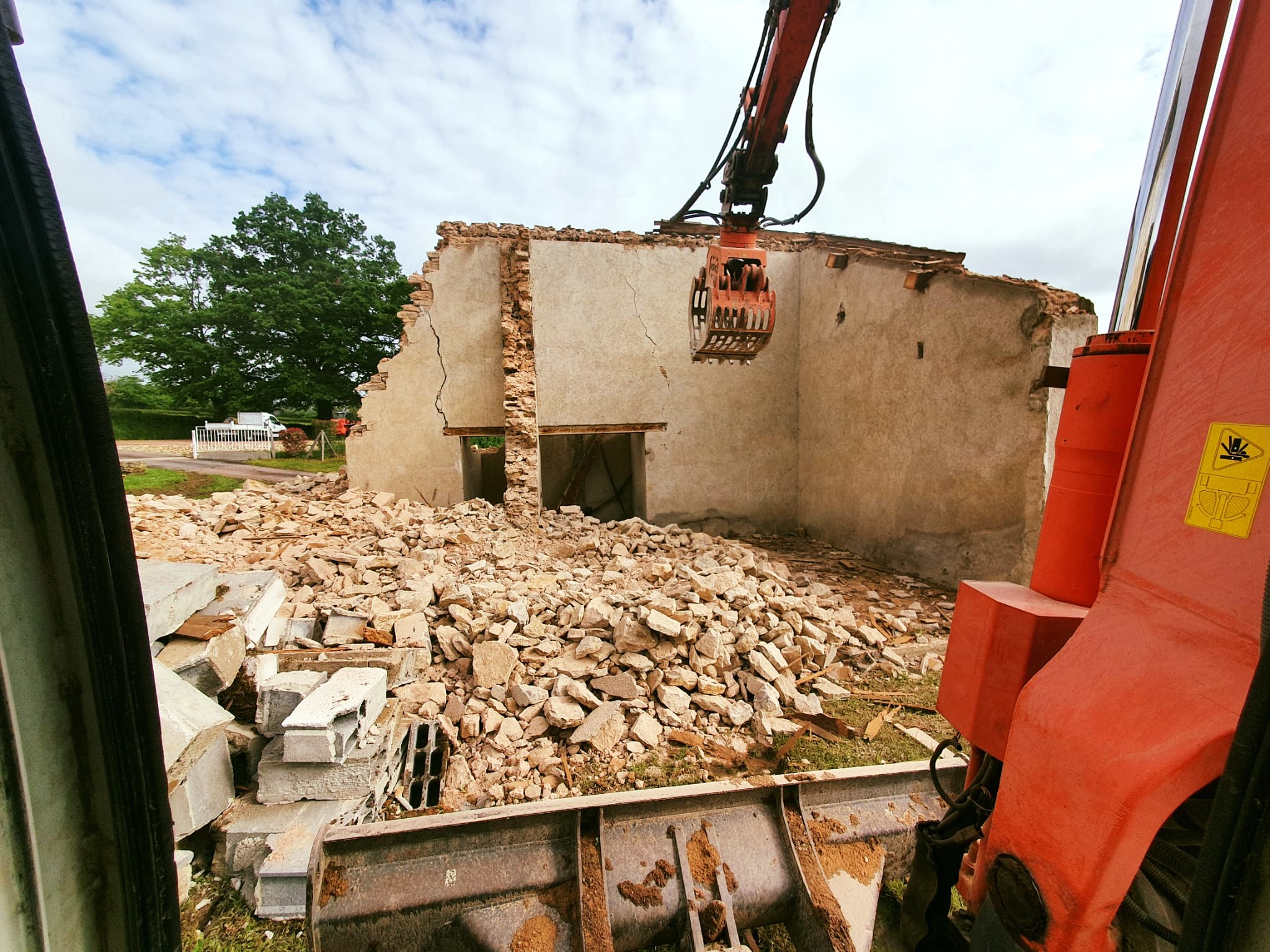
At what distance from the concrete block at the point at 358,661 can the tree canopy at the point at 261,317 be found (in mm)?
19616

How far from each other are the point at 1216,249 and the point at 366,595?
514 centimetres

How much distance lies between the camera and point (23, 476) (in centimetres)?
65

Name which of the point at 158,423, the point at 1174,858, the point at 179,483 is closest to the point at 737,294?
the point at 1174,858

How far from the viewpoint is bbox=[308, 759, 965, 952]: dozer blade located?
5.01ft

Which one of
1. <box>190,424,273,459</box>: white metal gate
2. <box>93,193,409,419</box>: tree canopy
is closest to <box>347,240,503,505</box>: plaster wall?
<box>190,424,273,459</box>: white metal gate

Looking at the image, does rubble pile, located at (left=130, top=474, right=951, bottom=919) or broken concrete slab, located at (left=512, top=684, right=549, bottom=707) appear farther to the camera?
broken concrete slab, located at (left=512, top=684, right=549, bottom=707)

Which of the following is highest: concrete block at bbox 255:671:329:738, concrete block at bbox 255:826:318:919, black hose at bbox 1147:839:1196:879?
black hose at bbox 1147:839:1196:879

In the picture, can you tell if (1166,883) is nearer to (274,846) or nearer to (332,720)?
(332,720)

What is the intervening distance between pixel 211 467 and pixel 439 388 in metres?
9.67

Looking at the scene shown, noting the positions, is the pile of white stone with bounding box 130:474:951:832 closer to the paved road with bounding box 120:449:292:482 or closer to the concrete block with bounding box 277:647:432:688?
the concrete block with bounding box 277:647:432:688

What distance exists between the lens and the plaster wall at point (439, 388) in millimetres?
7848

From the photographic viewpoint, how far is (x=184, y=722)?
7.51ft

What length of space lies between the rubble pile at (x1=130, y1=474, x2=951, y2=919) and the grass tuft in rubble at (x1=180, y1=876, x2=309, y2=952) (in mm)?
154

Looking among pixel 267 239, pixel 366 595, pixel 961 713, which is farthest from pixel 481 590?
pixel 267 239
